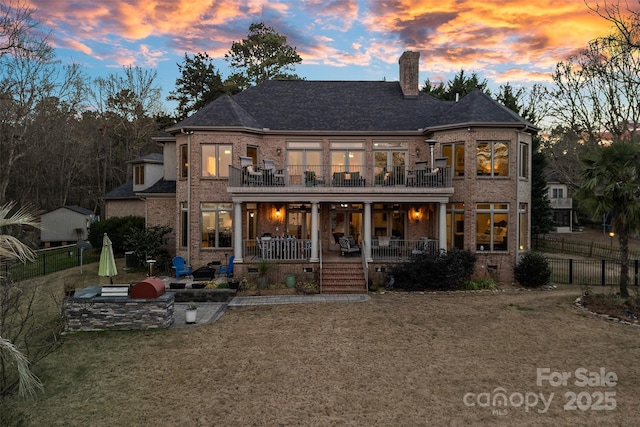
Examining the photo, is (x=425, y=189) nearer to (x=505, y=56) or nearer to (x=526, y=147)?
(x=526, y=147)

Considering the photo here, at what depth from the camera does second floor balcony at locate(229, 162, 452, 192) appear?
684 inches

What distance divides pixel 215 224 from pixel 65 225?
76.7 ft

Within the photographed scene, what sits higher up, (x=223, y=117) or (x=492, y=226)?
(x=223, y=117)

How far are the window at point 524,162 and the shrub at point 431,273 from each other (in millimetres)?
6060

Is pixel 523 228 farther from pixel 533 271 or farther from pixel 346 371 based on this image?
pixel 346 371

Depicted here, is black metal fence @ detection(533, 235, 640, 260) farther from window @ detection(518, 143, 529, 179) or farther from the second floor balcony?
the second floor balcony

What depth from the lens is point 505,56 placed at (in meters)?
28.0

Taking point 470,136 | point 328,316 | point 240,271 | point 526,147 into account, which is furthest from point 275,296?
point 526,147

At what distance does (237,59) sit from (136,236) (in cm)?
3023

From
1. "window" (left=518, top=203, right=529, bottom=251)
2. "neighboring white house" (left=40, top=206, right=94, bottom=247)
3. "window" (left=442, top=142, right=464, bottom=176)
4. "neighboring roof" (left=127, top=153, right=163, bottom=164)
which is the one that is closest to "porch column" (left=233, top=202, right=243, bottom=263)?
"neighboring roof" (left=127, top=153, right=163, bottom=164)

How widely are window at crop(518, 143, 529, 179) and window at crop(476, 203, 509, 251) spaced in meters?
2.10

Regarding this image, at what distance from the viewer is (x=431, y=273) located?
16094 millimetres

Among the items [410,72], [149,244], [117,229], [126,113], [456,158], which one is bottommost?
[149,244]

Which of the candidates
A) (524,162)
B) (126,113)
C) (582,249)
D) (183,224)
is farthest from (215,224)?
(126,113)
